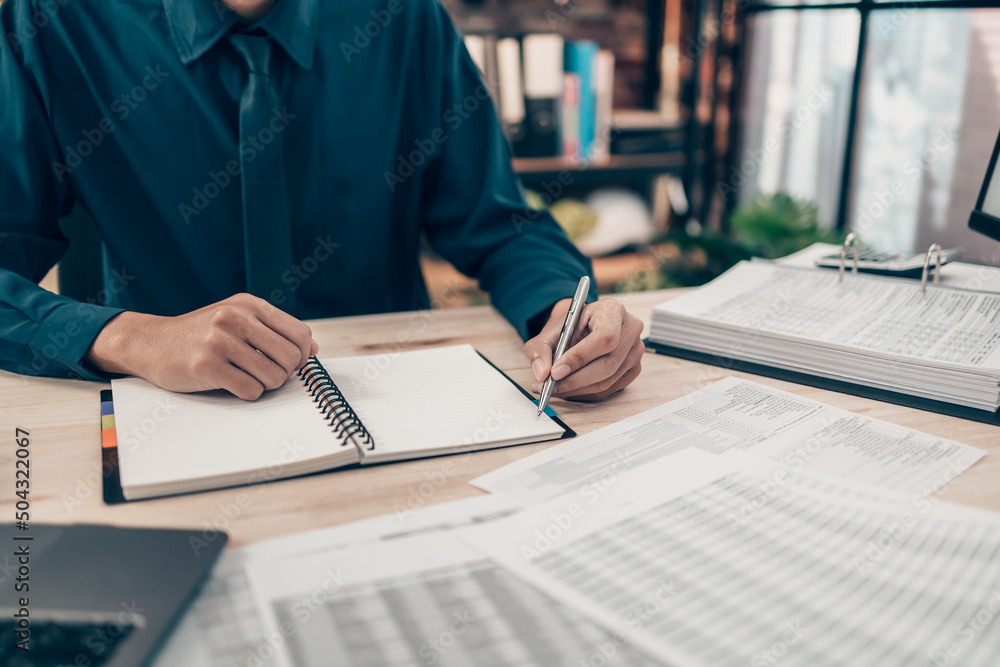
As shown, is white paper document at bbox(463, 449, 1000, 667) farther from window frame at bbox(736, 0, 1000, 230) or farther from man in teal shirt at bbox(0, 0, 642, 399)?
window frame at bbox(736, 0, 1000, 230)

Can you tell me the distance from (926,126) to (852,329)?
1491 mm

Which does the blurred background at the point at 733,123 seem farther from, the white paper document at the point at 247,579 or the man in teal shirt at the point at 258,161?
the white paper document at the point at 247,579

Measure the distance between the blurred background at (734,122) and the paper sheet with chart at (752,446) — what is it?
42.1 inches

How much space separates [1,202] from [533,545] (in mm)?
889

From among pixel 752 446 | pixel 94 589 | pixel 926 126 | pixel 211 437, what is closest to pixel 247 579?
pixel 94 589

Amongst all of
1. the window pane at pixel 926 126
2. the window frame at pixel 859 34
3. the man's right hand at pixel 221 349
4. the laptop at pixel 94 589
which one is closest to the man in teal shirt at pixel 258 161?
the man's right hand at pixel 221 349

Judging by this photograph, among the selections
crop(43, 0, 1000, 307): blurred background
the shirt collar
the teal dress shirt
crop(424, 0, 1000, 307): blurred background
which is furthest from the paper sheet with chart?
Result: crop(424, 0, 1000, 307): blurred background

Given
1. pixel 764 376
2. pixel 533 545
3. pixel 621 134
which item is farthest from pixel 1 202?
pixel 621 134

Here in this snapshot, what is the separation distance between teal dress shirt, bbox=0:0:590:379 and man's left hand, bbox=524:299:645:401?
0.43 feet

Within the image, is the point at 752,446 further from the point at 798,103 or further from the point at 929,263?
the point at 798,103

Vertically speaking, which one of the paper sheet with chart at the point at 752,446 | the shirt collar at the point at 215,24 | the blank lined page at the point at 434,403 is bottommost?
the paper sheet with chart at the point at 752,446

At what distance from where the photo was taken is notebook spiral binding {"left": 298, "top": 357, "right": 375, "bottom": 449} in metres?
0.65

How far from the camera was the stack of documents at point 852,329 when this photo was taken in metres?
0.77

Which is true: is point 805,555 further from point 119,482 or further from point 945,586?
point 119,482
